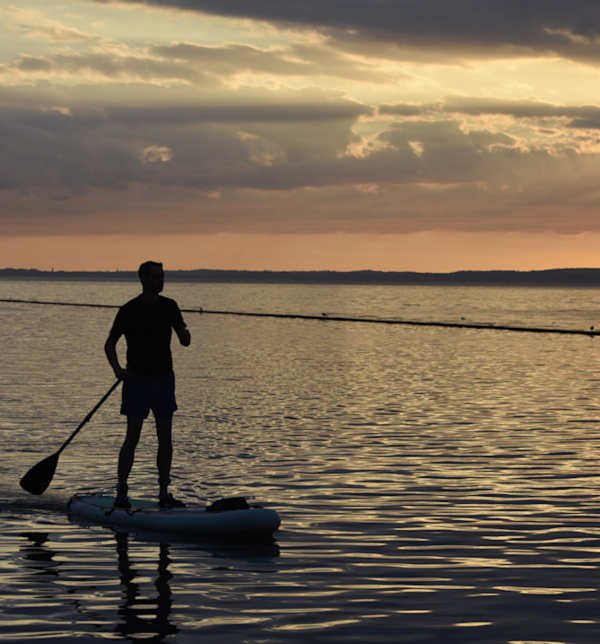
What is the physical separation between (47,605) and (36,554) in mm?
2054

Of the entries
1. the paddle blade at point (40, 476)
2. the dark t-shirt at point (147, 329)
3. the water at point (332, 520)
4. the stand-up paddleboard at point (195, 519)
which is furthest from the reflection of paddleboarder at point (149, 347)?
the paddle blade at point (40, 476)

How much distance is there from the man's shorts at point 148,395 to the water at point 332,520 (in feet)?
4.75

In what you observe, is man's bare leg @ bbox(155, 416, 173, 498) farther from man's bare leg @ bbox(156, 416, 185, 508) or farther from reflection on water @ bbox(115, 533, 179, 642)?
reflection on water @ bbox(115, 533, 179, 642)

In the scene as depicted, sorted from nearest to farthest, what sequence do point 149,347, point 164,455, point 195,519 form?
point 195,519, point 149,347, point 164,455

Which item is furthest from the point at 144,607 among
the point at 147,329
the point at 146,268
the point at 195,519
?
the point at 146,268

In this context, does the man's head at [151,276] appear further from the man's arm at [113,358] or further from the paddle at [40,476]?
the paddle at [40,476]

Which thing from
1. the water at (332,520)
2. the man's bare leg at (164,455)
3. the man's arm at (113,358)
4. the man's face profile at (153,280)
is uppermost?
the man's face profile at (153,280)

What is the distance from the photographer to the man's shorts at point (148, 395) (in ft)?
41.8

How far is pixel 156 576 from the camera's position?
10.5 meters

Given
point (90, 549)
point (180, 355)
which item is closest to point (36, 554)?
point (90, 549)

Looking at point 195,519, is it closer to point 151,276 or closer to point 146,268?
point 151,276

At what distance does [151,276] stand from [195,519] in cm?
275

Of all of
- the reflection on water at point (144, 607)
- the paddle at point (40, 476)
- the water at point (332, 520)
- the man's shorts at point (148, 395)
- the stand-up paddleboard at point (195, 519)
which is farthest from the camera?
the paddle at point (40, 476)

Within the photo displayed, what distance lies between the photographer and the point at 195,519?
12.3 m
